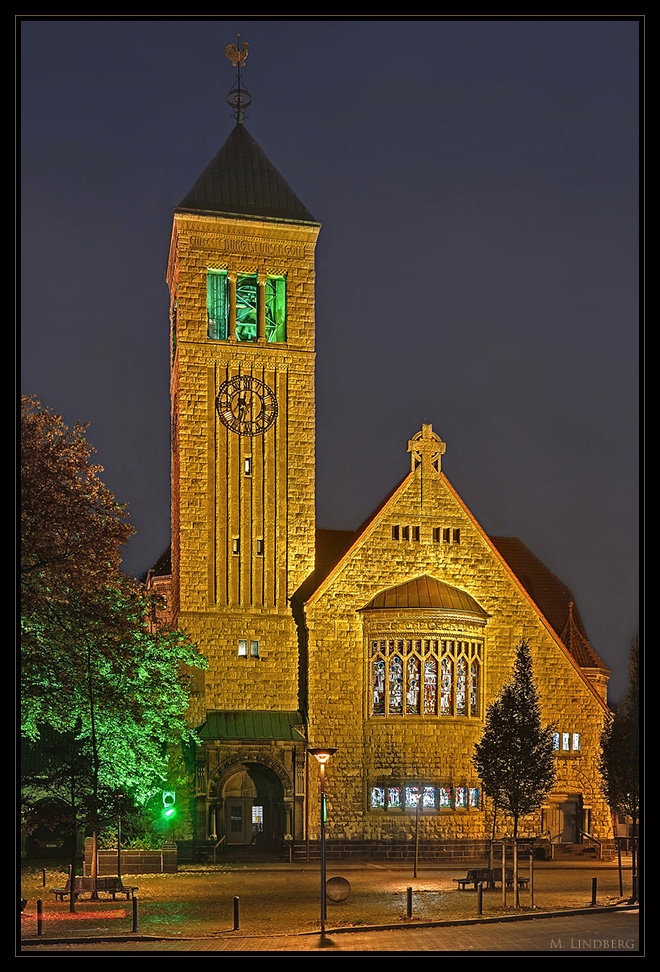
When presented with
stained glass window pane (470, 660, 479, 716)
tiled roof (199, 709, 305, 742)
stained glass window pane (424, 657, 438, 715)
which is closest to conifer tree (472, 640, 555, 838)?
stained glass window pane (424, 657, 438, 715)

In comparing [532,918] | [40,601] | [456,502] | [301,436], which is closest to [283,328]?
[301,436]

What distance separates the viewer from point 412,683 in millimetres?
56469

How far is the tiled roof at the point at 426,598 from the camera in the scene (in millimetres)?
56406

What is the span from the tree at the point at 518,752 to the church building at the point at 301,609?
11.0m

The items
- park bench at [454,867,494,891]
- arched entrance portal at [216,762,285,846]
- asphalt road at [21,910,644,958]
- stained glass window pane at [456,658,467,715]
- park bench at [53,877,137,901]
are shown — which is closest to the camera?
asphalt road at [21,910,644,958]

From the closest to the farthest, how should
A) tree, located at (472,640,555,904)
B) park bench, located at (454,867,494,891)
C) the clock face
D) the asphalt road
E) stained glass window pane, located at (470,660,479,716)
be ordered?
the asphalt road → park bench, located at (454,867,494,891) → tree, located at (472,640,555,904) → stained glass window pane, located at (470,660,479,716) → the clock face

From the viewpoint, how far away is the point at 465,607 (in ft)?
188

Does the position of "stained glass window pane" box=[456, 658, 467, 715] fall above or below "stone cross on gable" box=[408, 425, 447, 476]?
below

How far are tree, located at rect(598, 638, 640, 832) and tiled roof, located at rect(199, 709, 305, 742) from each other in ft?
41.8

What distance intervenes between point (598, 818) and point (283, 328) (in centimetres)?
2534

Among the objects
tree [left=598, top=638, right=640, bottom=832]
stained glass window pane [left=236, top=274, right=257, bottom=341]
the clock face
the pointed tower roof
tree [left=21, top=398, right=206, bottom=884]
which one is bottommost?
tree [left=598, top=638, right=640, bottom=832]

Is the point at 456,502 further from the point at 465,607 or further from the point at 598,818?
the point at 598,818

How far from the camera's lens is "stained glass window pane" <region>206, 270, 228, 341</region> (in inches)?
2339

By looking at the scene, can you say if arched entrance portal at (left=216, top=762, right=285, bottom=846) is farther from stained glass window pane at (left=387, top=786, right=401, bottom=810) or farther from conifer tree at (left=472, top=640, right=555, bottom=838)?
conifer tree at (left=472, top=640, right=555, bottom=838)
